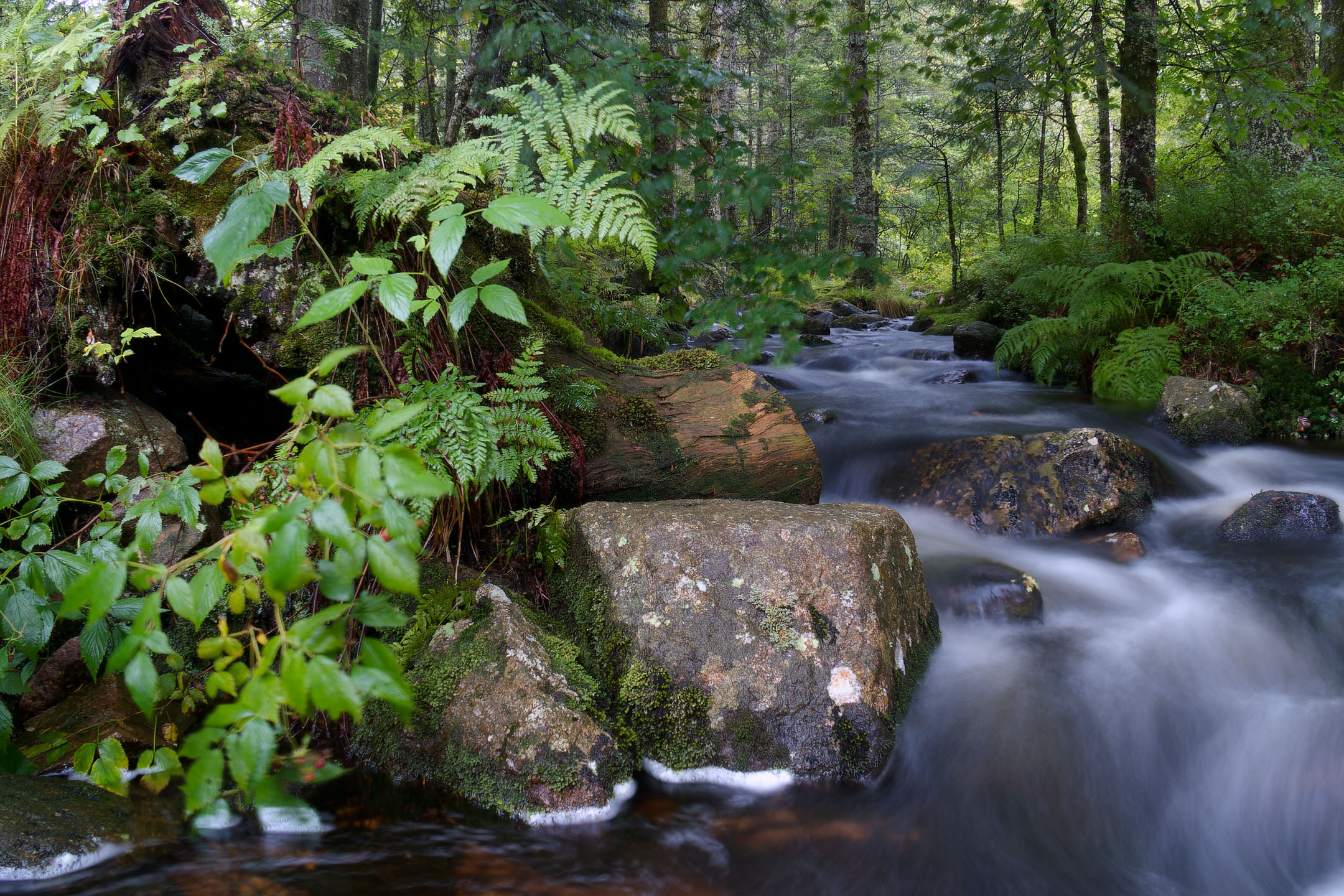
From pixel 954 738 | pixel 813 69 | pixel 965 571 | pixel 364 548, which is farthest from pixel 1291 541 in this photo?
pixel 813 69

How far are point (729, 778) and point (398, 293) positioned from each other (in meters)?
1.96

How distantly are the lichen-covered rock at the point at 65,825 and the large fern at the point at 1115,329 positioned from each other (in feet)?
26.1

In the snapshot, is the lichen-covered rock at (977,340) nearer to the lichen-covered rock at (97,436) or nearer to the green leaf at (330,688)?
the lichen-covered rock at (97,436)

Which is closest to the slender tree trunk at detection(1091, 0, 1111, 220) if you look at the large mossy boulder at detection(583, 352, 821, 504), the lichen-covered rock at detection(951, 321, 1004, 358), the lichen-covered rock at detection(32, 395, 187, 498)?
the lichen-covered rock at detection(951, 321, 1004, 358)

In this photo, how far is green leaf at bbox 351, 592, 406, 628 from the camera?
4.71ft

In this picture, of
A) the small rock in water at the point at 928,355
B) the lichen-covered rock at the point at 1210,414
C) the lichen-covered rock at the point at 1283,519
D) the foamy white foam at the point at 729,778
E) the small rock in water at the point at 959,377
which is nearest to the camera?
the foamy white foam at the point at 729,778

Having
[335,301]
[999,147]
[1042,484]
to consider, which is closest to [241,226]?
[335,301]

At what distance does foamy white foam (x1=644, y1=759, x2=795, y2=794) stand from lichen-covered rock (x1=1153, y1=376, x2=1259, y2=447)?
18.7 ft

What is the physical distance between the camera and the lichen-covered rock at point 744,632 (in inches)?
101

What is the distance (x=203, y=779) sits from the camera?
1322 mm

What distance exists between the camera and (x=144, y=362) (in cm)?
312

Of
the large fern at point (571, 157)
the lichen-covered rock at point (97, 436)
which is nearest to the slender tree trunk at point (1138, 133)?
the large fern at point (571, 157)

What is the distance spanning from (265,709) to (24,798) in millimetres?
1384

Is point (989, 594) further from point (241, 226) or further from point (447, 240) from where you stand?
point (241, 226)
